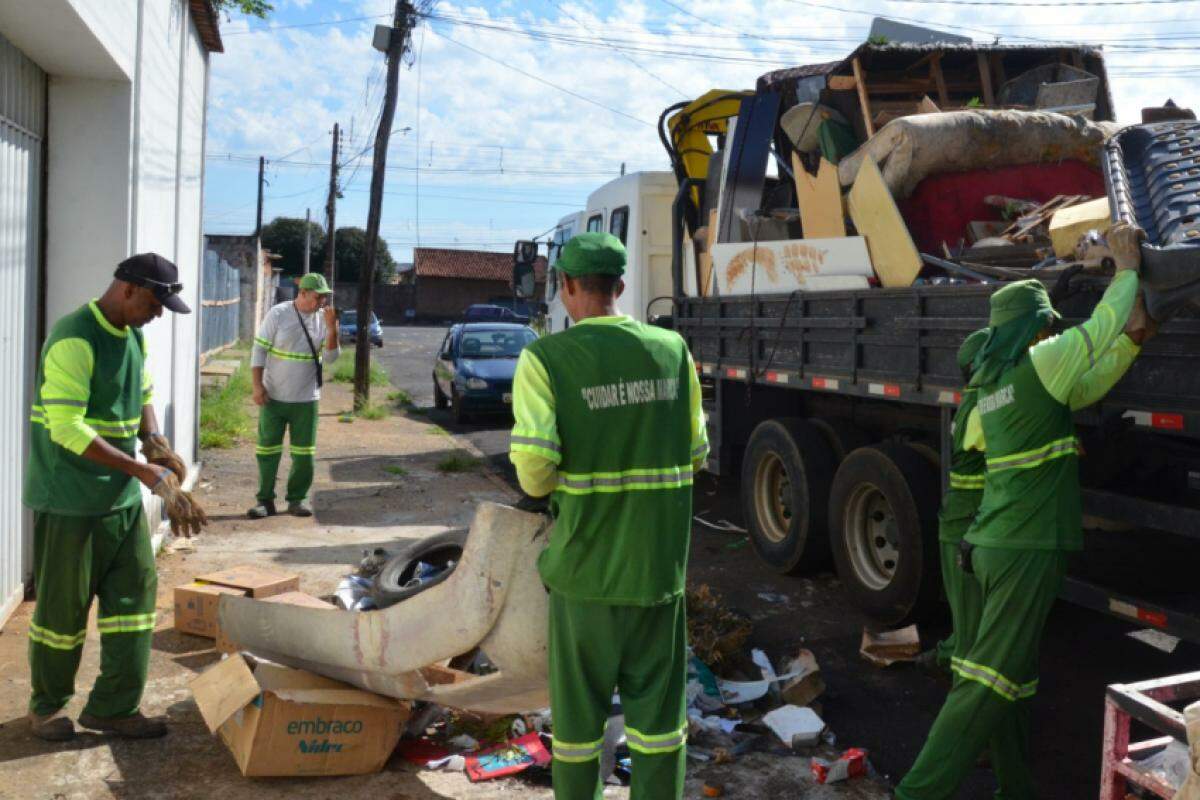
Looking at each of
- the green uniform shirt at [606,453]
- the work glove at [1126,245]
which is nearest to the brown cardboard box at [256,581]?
the green uniform shirt at [606,453]

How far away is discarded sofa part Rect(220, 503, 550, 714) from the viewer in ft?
11.4

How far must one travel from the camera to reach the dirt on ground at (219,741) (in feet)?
12.5

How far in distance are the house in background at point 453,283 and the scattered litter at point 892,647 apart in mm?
61090

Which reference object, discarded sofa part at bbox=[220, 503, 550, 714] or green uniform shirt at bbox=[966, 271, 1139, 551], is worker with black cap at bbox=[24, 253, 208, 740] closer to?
discarded sofa part at bbox=[220, 503, 550, 714]

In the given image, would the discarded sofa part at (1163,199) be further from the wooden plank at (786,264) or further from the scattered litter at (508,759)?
the scattered litter at (508,759)

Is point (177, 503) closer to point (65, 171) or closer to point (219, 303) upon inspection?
point (65, 171)

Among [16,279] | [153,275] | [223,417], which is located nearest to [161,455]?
[153,275]

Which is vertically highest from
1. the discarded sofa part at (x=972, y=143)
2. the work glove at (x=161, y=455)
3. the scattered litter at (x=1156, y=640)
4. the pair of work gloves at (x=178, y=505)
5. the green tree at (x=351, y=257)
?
Answer: the green tree at (x=351, y=257)

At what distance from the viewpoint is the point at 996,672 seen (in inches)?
141

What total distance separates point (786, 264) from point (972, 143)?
1.32m

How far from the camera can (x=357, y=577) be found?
19.4 ft

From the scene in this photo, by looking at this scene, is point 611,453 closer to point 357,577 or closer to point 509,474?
point 357,577

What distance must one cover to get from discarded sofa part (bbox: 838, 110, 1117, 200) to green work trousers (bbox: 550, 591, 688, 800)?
11.9ft

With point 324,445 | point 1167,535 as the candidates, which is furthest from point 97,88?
point 324,445
